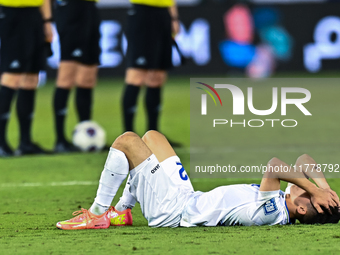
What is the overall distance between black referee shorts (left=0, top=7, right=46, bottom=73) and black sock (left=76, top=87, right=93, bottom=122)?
1.98ft

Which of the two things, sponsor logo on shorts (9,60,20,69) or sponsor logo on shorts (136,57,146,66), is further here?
sponsor logo on shorts (136,57,146,66)

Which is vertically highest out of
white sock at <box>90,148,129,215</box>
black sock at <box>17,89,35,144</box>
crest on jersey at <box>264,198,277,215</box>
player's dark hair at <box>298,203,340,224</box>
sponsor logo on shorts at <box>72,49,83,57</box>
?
sponsor logo on shorts at <box>72,49,83,57</box>

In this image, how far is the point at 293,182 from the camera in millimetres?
3307

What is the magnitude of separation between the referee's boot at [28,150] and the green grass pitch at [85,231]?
15 cm

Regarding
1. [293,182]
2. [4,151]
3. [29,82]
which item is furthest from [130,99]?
[293,182]

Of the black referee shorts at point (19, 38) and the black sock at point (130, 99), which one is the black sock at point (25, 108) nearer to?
the black referee shorts at point (19, 38)

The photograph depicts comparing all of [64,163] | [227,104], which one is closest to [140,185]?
[64,163]

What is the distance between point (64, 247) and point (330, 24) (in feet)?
40.5

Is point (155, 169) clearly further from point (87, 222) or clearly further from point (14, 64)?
point (14, 64)

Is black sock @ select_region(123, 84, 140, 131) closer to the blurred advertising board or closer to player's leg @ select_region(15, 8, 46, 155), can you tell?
player's leg @ select_region(15, 8, 46, 155)

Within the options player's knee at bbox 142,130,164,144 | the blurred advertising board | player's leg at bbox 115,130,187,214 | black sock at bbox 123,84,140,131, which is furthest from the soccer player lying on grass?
the blurred advertising board

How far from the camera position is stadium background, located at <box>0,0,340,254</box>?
124 inches

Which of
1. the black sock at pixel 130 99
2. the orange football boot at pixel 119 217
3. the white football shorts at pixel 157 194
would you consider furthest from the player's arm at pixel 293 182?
the black sock at pixel 130 99

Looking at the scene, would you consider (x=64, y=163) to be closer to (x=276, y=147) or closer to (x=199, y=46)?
(x=276, y=147)
